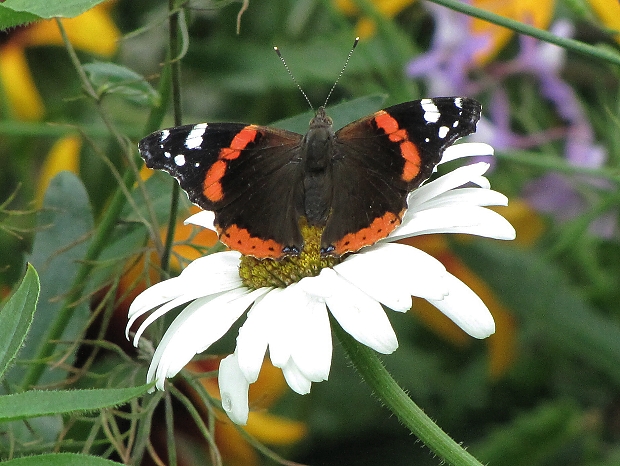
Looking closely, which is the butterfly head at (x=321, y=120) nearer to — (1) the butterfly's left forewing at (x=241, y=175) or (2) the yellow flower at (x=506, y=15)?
(1) the butterfly's left forewing at (x=241, y=175)

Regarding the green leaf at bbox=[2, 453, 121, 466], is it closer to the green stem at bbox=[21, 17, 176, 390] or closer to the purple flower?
the green stem at bbox=[21, 17, 176, 390]

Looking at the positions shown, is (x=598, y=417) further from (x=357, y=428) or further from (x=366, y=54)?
(x=366, y=54)

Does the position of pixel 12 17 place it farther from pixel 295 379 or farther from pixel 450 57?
pixel 450 57

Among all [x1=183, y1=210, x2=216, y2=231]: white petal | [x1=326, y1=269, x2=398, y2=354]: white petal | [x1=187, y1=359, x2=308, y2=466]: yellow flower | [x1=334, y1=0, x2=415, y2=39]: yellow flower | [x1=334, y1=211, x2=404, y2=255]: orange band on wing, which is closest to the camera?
[x1=326, y1=269, x2=398, y2=354]: white petal

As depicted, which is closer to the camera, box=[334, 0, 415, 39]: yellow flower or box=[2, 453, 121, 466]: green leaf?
box=[2, 453, 121, 466]: green leaf

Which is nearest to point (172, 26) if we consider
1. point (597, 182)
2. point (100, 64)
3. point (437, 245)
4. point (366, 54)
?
point (100, 64)

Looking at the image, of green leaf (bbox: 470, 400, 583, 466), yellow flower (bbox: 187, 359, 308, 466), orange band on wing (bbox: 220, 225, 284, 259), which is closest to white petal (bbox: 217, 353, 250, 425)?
orange band on wing (bbox: 220, 225, 284, 259)
